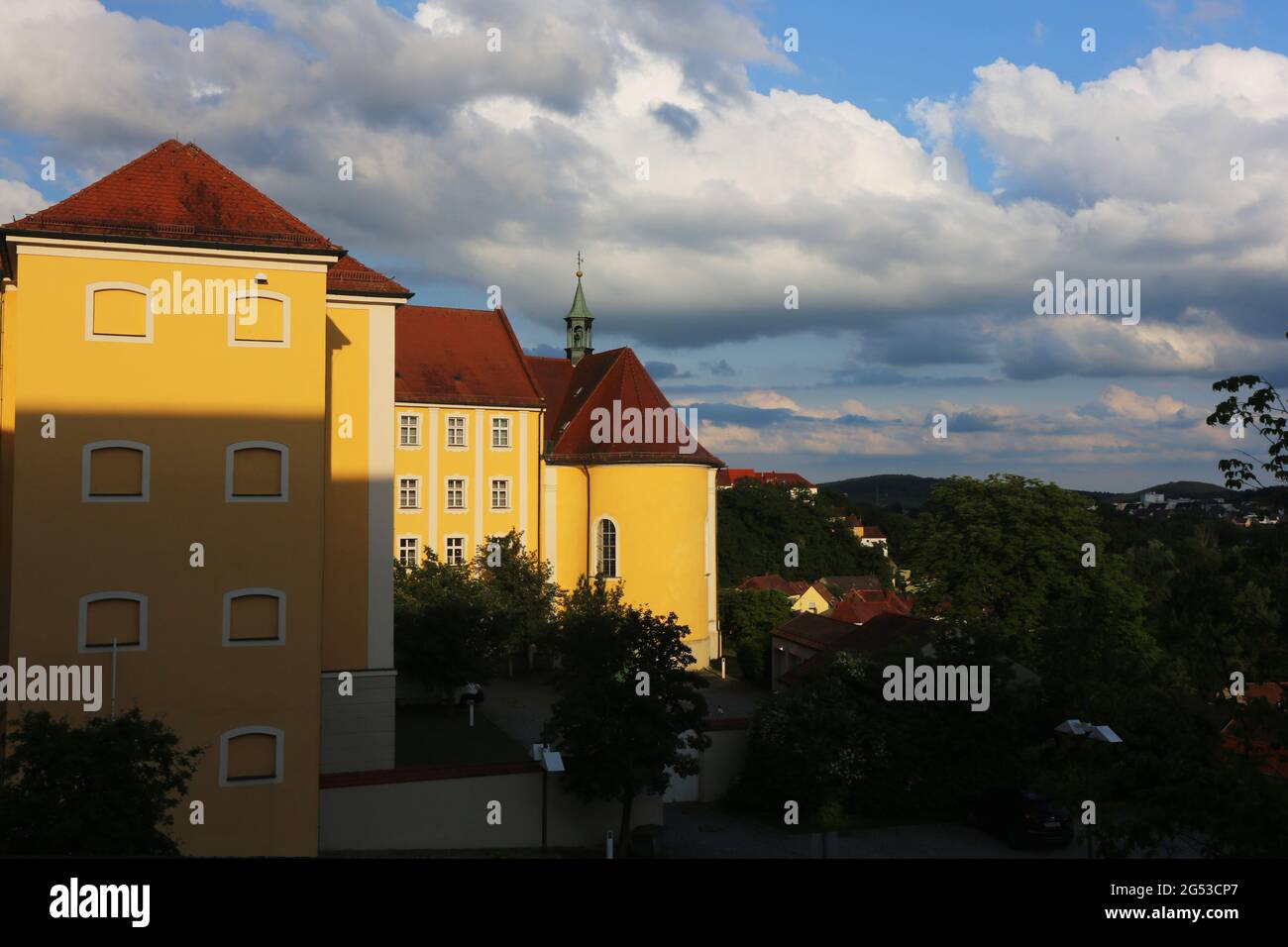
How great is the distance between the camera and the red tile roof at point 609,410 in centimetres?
4697

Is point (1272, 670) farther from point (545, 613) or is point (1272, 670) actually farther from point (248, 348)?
point (545, 613)

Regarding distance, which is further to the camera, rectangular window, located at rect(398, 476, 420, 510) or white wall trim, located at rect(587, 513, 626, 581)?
rectangular window, located at rect(398, 476, 420, 510)

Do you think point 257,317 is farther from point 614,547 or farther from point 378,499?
point 614,547

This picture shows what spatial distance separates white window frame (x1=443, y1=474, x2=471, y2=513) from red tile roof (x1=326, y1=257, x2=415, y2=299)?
2198 cm

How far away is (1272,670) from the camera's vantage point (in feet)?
41.3

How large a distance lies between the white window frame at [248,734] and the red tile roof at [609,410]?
89.1 feet

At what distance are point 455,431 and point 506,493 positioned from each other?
12.0 feet

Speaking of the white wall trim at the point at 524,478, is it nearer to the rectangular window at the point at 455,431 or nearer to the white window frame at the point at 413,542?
the rectangular window at the point at 455,431

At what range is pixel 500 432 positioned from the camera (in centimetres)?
4925

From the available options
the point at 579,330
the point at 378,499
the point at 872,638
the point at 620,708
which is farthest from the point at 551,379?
the point at 620,708

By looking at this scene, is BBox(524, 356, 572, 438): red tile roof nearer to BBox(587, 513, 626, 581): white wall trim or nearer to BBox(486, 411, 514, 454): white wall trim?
BBox(486, 411, 514, 454): white wall trim

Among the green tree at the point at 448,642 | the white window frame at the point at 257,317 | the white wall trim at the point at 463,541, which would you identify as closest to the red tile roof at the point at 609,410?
the white wall trim at the point at 463,541

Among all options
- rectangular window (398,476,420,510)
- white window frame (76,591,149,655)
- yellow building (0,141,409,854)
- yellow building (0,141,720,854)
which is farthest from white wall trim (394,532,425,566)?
white window frame (76,591,149,655)

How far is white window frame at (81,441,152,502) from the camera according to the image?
20.4 meters
